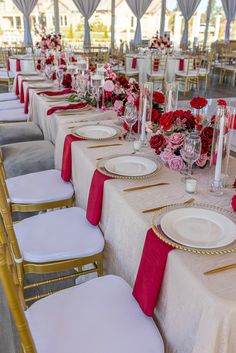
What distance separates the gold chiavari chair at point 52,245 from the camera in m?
Answer: 1.43

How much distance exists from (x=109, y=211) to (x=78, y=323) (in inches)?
18.6

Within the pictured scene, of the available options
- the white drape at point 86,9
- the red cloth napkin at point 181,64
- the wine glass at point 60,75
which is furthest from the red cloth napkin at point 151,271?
the white drape at point 86,9

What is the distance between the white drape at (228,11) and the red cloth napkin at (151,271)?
11.3 meters

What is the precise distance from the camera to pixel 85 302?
1.18 meters

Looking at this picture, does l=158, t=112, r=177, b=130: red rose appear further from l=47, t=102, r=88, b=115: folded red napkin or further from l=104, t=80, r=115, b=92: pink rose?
l=47, t=102, r=88, b=115: folded red napkin

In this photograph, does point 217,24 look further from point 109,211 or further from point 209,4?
point 109,211

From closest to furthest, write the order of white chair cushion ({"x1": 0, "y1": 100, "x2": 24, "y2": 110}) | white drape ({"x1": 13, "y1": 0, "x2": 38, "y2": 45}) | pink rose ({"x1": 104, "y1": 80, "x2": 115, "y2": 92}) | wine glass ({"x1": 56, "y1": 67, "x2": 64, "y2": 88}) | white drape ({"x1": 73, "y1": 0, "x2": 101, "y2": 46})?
pink rose ({"x1": 104, "y1": 80, "x2": 115, "y2": 92}), wine glass ({"x1": 56, "y1": 67, "x2": 64, "y2": 88}), white chair cushion ({"x1": 0, "y1": 100, "x2": 24, "y2": 110}), white drape ({"x1": 13, "y1": 0, "x2": 38, "y2": 45}), white drape ({"x1": 73, "y1": 0, "x2": 101, "y2": 46})

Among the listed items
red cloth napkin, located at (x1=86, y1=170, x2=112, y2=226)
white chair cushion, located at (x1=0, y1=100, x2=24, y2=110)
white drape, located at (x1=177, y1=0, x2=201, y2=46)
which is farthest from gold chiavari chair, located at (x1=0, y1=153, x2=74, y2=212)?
white drape, located at (x1=177, y1=0, x2=201, y2=46)

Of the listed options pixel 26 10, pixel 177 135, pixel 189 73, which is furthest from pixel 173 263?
pixel 26 10

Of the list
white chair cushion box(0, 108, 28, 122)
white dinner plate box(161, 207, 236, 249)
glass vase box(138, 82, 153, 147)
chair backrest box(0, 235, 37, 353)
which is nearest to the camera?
chair backrest box(0, 235, 37, 353)

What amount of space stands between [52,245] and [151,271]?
1.96 feet

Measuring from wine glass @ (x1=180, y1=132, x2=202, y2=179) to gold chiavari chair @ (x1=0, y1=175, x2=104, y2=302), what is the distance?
1.70 feet

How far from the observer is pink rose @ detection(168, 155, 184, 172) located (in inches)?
58.4

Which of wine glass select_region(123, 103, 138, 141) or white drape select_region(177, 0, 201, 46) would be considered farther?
white drape select_region(177, 0, 201, 46)
